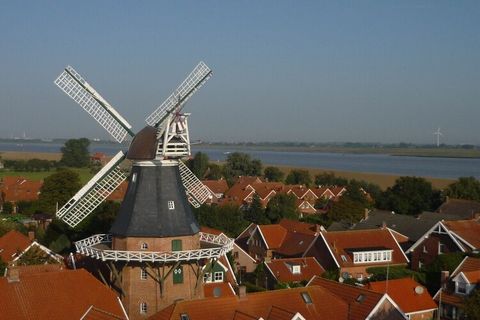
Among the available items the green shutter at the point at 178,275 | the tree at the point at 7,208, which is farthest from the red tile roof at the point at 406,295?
the tree at the point at 7,208

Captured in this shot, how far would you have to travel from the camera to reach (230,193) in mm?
86812

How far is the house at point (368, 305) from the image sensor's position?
1037 inches

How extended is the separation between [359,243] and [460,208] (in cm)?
2347

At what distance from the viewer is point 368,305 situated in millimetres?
26609

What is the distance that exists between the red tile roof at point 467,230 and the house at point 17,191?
52.5 metres

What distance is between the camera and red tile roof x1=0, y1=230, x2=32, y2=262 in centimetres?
3761

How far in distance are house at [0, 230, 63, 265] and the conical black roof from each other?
317 inches

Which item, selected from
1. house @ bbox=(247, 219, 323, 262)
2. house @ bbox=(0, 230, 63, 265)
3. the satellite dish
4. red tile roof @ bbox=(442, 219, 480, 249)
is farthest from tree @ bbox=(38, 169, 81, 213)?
the satellite dish

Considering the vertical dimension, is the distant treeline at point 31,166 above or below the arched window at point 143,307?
below

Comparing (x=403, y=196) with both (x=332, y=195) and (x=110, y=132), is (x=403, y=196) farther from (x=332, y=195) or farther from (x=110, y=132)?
(x=110, y=132)

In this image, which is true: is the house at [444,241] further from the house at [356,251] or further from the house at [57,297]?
the house at [57,297]

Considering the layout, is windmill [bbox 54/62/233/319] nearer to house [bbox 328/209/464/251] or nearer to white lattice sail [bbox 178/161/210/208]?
white lattice sail [bbox 178/161/210/208]

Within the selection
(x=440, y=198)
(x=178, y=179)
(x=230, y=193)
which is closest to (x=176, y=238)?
(x=178, y=179)

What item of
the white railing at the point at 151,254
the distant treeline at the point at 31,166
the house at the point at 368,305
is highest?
the white railing at the point at 151,254
